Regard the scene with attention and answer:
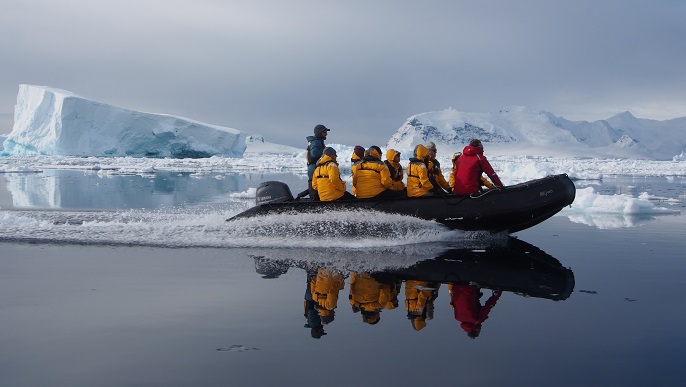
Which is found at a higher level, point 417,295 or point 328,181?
point 328,181

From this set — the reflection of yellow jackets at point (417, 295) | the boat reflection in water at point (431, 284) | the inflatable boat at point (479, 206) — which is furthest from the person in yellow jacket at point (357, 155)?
the reflection of yellow jackets at point (417, 295)

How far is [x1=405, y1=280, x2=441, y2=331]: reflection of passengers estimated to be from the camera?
454cm

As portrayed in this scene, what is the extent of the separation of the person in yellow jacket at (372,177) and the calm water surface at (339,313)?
87 cm

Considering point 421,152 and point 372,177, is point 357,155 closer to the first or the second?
point 372,177

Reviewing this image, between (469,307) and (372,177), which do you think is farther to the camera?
(372,177)

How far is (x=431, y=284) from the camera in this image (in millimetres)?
5660

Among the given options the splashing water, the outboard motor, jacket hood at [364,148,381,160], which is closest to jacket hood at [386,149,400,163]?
jacket hood at [364,148,381,160]

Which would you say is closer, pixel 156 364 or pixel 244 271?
pixel 156 364

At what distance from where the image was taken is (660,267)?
6797 millimetres

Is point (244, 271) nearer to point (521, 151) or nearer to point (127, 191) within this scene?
point (127, 191)

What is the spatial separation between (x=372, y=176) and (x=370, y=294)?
3.68 meters

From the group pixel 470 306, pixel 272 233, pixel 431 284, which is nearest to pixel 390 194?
pixel 272 233

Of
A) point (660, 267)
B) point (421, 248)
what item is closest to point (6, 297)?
point (421, 248)

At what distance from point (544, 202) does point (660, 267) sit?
6.53 feet
